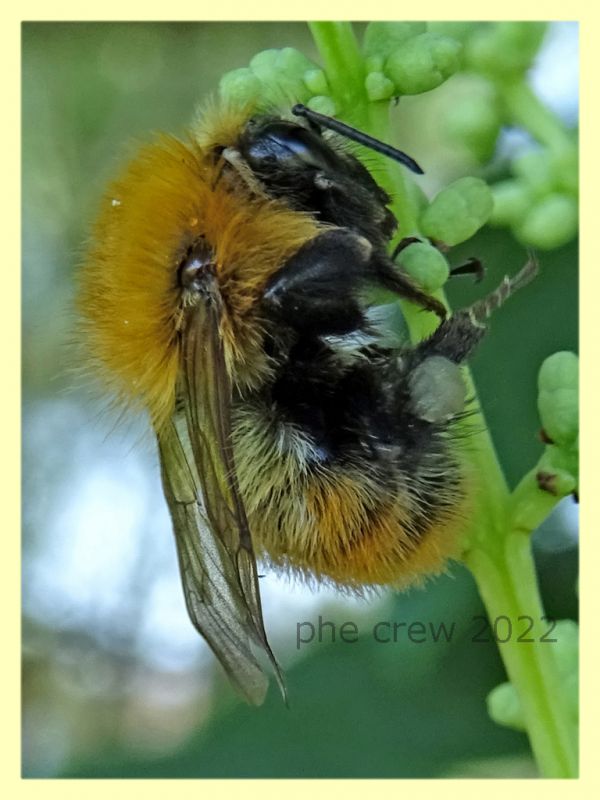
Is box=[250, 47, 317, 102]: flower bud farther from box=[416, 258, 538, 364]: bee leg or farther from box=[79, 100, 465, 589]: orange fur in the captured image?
box=[416, 258, 538, 364]: bee leg

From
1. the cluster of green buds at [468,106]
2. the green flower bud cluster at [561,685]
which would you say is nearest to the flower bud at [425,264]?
the cluster of green buds at [468,106]

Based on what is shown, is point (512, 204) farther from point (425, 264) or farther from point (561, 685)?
point (561, 685)

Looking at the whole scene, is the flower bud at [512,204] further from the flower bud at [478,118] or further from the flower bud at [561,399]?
the flower bud at [561,399]

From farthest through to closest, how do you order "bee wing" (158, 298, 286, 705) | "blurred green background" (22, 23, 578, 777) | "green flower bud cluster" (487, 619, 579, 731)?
"blurred green background" (22, 23, 578, 777)
"green flower bud cluster" (487, 619, 579, 731)
"bee wing" (158, 298, 286, 705)

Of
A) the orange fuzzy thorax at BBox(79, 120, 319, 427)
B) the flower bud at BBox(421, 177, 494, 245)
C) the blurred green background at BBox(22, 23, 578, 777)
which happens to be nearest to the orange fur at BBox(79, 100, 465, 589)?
the orange fuzzy thorax at BBox(79, 120, 319, 427)

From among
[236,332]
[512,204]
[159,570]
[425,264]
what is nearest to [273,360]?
[236,332]

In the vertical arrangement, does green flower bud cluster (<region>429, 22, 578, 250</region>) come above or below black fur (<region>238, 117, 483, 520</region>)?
above
